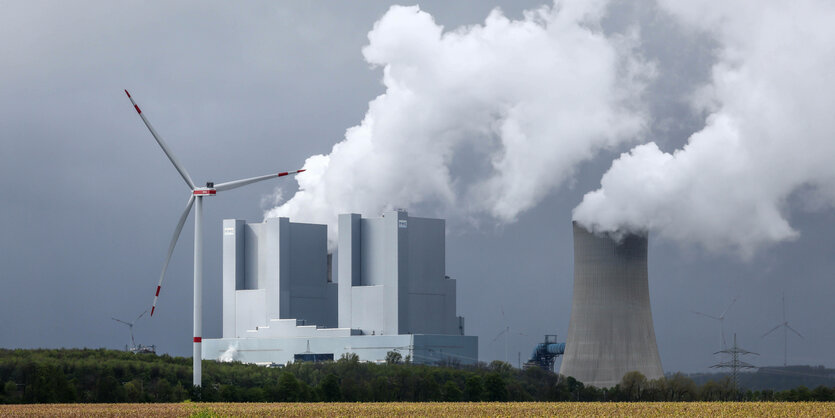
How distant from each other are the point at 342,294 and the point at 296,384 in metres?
24.9

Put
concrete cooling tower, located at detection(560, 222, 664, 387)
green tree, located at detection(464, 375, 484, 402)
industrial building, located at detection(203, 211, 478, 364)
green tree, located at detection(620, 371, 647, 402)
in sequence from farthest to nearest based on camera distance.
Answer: industrial building, located at detection(203, 211, 478, 364) → concrete cooling tower, located at detection(560, 222, 664, 387) → green tree, located at detection(620, 371, 647, 402) → green tree, located at detection(464, 375, 484, 402)

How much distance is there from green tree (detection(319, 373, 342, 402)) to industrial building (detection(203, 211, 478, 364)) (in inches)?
769

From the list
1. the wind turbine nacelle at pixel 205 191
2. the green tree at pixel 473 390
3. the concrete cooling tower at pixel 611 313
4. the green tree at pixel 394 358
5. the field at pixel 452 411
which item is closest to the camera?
the field at pixel 452 411

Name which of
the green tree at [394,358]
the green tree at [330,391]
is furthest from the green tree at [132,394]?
the green tree at [394,358]

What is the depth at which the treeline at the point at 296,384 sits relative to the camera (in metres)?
48.7

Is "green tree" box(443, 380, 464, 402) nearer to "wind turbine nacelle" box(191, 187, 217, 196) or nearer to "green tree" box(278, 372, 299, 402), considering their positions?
"green tree" box(278, 372, 299, 402)

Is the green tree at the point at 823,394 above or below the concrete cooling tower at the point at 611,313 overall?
below

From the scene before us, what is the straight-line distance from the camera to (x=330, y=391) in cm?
5228

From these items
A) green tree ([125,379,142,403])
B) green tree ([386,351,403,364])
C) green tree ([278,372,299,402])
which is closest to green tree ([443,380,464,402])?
green tree ([278,372,299,402])

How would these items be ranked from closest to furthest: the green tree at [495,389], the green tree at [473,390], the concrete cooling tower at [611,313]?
the green tree at [473,390] < the green tree at [495,389] < the concrete cooling tower at [611,313]

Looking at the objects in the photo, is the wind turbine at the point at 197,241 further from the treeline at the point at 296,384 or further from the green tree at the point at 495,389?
the green tree at the point at 495,389

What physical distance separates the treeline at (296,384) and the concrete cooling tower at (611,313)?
3.35 feet

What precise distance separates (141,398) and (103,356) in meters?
19.9

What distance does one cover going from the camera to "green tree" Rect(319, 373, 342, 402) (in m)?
51.7
